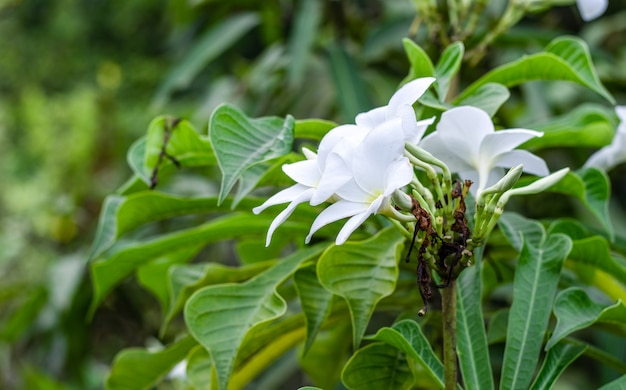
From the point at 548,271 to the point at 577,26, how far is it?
1.11 metres

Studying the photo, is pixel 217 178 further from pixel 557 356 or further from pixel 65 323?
pixel 557 356

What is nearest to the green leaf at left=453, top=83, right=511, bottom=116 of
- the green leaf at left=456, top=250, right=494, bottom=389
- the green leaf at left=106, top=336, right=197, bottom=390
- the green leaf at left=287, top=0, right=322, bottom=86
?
the green leaf at left=456, top=250, right=494, bottom=389

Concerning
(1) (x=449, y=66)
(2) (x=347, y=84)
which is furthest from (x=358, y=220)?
(2) (x=347, y=84)

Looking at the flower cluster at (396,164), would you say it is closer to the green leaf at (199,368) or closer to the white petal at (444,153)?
the white petal at (444,153)

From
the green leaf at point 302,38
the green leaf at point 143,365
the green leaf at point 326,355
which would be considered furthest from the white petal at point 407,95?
the green leaf at point 302,38

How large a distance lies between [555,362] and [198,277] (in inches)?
13.6

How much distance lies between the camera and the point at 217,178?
144 centimetres

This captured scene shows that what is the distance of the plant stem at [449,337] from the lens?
493 millimetres

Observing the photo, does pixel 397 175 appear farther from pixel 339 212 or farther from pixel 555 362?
pixel 555 362

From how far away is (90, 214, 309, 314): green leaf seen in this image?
733mm

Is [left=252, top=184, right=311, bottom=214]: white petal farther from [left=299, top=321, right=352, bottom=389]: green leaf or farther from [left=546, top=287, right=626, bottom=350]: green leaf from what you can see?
[left=299, top=321, right=352, bottom=389]: green leaf

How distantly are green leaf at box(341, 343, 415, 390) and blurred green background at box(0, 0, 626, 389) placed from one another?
0.43m

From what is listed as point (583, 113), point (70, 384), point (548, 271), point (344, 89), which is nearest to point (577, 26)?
point (344, 89)

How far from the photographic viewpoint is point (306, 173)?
19.7 inches
